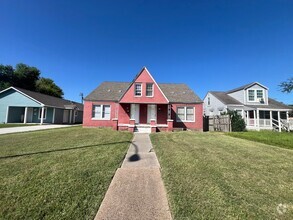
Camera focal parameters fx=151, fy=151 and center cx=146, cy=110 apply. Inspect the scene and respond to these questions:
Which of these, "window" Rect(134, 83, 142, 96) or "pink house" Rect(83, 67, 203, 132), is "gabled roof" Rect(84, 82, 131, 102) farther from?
"window" Rect(134, 83, 142, 96)

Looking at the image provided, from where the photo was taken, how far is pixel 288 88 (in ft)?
55.7

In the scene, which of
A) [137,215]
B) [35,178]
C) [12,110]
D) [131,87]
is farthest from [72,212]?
[12,110]

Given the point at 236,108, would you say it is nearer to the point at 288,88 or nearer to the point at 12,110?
the point at 288,88

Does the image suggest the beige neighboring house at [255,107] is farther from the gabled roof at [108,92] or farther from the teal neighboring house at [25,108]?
the teal neighboring house at [25,108]

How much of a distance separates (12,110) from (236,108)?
33568 mm

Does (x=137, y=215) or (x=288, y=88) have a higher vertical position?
(x=288, y=88)

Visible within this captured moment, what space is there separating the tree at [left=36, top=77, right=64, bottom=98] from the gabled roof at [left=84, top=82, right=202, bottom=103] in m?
35.9

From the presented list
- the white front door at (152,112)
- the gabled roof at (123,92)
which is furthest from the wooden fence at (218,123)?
the white front door at (152,112)

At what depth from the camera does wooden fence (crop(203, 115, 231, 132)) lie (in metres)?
15.9

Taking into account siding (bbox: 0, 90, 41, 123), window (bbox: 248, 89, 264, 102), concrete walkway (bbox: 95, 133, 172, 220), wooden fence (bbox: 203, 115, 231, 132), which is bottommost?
concrete walkway (bbox: 95, 133, 172, 220)

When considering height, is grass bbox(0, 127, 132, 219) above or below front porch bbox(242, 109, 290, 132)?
below

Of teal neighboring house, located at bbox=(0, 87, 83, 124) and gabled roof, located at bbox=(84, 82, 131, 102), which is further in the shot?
teal neighboring house, located at bbox=(0, 87, 83, 124)

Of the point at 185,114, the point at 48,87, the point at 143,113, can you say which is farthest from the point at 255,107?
the point at 48,87

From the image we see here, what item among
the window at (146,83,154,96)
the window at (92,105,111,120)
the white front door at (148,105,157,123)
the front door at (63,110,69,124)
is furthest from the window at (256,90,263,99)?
the front door at (63,110,69,124)
